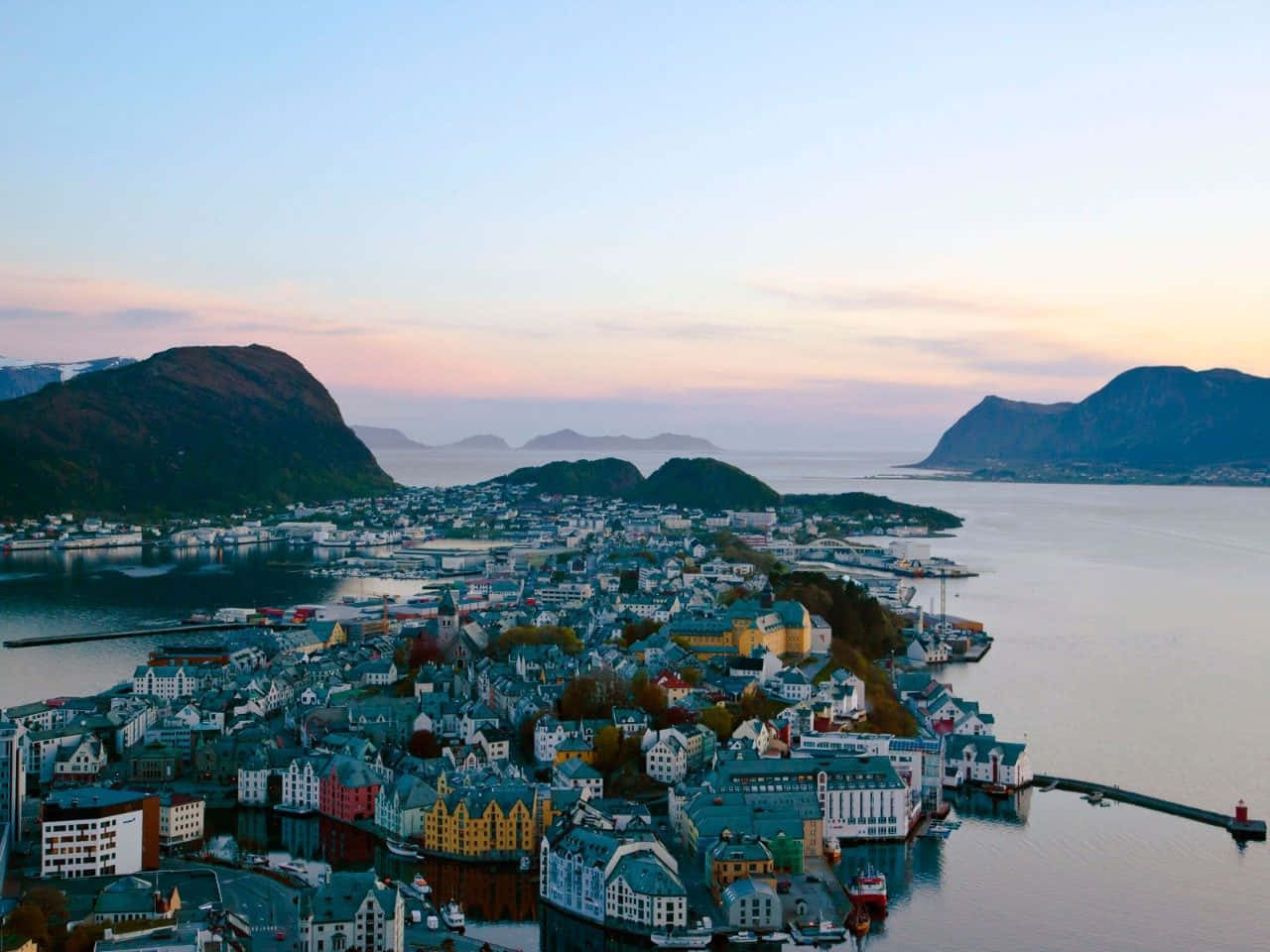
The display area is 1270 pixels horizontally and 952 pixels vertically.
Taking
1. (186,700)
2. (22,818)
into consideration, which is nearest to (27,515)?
(186,700)

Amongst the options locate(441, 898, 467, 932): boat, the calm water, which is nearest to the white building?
the calm water

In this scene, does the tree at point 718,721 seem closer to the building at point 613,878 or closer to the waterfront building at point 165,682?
the building at point 613,878

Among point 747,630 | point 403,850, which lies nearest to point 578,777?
point 403,850

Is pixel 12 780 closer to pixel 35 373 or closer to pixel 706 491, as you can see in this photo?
pixel 706 491

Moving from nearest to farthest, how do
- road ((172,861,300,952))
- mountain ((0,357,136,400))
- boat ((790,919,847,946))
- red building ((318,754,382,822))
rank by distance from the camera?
road ((172,861,300,952)), boat ((790,919,847,946)), red building ((318,754,382,822)), mountain ((0,357,136,400))

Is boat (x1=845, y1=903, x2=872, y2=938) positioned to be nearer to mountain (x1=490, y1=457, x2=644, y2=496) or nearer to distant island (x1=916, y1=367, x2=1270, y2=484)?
mountain (x1=490, y1=457, x2=644, y2=496)

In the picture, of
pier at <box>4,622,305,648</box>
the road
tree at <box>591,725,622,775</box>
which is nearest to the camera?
the road

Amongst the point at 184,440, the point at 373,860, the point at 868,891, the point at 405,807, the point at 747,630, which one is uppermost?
the point at 184,440

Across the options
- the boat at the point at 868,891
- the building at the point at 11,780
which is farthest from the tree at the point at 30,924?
the boat at the point at 868,891
